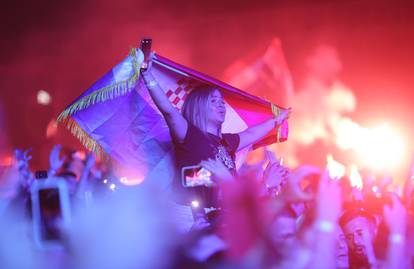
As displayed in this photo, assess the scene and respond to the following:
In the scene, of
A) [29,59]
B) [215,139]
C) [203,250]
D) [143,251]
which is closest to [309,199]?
[203,250]

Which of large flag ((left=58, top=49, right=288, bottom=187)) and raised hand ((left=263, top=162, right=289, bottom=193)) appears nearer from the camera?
raised hand ((left=263, top=162, right=289, bottom=193))

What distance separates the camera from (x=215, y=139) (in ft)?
14.9

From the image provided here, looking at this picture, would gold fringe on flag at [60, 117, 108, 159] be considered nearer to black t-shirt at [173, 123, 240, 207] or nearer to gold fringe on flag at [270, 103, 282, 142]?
black t-shirt at [173, 123, 240, 207]

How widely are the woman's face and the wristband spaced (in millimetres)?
2060

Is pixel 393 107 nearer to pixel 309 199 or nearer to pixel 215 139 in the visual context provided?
pixel 215 139

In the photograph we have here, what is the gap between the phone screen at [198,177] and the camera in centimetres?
396

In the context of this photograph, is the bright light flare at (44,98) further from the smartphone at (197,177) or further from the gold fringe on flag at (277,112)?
the smartphone at (197,177)

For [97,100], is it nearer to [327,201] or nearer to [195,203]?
[195,203]

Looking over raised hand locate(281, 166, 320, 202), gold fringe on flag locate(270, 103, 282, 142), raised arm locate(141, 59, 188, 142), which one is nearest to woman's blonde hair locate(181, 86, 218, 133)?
raised arm locate(141, 59, 188, 142)

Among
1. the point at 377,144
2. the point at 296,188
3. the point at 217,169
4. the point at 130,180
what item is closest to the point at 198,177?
the point at 217,169

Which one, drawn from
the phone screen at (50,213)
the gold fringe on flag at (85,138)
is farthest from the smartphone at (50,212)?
the gold fringe on flag at (85,138)

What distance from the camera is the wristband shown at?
102 inches

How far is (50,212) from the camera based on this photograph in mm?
2982

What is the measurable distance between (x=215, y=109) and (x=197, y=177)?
0.80m
